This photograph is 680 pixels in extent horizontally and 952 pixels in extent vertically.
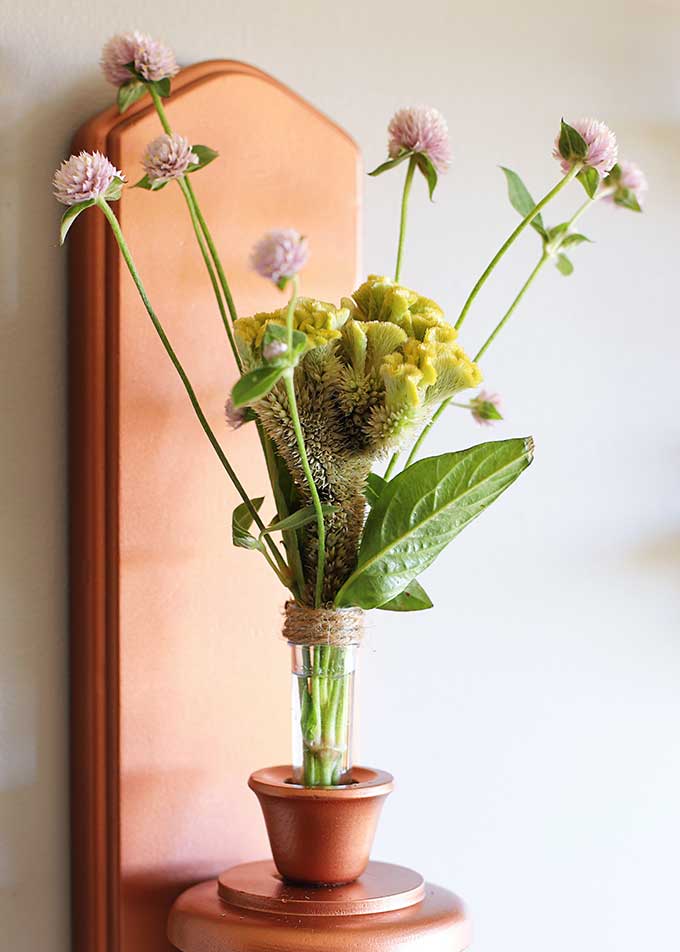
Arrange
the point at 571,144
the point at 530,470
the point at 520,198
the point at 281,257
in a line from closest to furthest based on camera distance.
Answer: the point at 281,257
the point at 571,144
the point at 520,198
the point at 530,470

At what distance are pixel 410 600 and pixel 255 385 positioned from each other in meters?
0.28

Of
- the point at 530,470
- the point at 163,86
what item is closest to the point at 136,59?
the point at 163,86

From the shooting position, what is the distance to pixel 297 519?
91 cm

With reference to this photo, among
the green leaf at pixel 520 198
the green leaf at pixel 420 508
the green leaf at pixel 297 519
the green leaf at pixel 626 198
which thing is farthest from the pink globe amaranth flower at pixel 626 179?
the green leaf at pixel 297 519

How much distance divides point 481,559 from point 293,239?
59 centimetres

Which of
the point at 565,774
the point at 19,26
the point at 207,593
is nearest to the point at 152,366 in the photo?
the point at 207,593

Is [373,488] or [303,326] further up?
[303,326]

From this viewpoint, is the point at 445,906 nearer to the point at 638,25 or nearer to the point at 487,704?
the point at 487,704

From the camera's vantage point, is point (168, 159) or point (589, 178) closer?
point (168, 159)

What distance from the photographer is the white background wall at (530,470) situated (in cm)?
105

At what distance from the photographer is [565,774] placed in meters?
1.34

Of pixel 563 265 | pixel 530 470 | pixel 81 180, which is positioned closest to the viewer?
pixel 81 180

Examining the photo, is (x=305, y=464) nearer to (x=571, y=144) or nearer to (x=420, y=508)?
(x=420, y=508)

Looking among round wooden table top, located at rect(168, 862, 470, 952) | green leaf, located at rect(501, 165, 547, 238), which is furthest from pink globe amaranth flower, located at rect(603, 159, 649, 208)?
round wooden table top, located at rect(168, 862, 470, 952)
